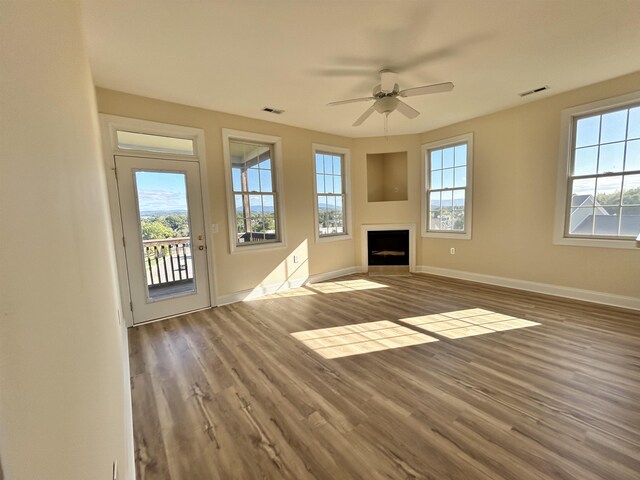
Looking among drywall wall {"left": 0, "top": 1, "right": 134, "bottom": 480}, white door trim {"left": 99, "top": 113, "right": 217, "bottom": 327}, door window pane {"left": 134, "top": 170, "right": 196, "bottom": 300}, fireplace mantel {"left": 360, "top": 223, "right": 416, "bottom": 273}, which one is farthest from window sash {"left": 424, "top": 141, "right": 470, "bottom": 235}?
drywall wall {"left": 0, "top": 1, "right": 134, "bottom": 480}

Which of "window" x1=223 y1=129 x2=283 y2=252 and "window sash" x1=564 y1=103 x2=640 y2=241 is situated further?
"window" x1=223 y1=129 x2=283 y2=252

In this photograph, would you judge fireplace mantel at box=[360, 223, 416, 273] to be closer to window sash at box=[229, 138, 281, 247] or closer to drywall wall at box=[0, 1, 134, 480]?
window sash at box=[229, 138, 281, 247]

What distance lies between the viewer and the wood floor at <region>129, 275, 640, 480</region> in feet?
4.92

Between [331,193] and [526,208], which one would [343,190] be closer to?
[331,193]

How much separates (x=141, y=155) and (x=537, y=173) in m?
5.24

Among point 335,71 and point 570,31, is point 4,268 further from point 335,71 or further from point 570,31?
point 570,31

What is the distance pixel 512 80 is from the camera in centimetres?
325

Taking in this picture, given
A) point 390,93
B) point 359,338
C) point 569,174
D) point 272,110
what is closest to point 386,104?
point 390,93

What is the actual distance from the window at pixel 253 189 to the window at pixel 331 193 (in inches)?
32.3

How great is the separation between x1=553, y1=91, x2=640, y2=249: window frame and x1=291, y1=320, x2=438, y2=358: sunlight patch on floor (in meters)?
2.63

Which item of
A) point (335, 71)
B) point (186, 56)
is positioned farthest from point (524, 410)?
point (186, 56)

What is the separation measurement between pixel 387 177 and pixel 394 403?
5.05 m

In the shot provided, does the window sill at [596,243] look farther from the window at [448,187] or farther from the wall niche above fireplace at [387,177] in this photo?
the wall niche above fireplace at [387,177]

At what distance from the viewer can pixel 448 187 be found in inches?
201
